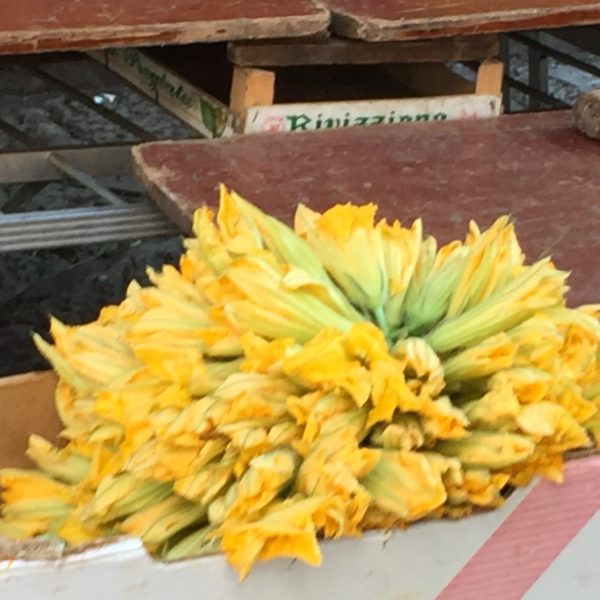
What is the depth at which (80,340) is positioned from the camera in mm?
912

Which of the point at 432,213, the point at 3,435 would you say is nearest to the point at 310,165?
the point at 432,213

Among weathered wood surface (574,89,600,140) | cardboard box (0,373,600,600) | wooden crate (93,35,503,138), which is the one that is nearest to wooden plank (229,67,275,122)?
wooden crate (93,35,503,138)

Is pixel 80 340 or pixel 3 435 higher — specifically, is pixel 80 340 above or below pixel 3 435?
A: above

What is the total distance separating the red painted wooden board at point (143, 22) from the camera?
1.46 m

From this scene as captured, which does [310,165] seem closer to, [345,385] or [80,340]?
[80,340]

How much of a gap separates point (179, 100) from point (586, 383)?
1.18 meters

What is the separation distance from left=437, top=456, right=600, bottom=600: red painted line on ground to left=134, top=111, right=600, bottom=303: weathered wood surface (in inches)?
16.8

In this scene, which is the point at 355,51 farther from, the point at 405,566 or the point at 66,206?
the point at 66,206

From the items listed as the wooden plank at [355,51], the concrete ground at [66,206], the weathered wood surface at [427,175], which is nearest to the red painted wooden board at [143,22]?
the wooden plank at [355,51]

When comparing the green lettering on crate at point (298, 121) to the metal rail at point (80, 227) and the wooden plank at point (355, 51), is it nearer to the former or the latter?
the wooden plank at point (355, 51)

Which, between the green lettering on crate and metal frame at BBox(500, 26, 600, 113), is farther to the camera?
metal frame at BBox(500, 26, 600, 113)

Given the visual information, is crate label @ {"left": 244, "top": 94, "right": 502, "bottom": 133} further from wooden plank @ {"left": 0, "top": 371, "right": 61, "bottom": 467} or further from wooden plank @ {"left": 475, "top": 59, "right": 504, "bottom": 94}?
wooden plank @ {"left": 0, "top": 371, "right": 61, "bottom": 467}

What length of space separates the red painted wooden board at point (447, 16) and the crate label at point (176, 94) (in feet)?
0.78

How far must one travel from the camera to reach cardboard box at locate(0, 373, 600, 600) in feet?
2.29
